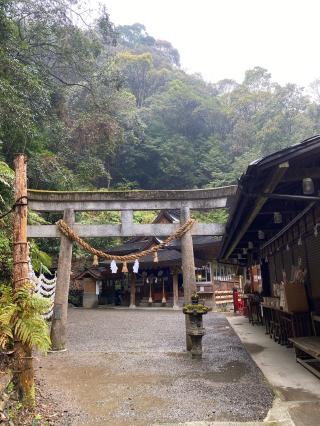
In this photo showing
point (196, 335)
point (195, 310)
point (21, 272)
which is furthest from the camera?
point (195, 310)

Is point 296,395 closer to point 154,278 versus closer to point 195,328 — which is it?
point 195,328

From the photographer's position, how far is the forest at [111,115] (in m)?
18.2

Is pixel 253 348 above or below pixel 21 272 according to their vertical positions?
below

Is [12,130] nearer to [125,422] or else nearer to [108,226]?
[108,226]

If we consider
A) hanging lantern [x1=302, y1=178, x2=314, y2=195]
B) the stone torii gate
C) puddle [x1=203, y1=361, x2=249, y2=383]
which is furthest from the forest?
hanging lantern [x1=302, y1=178, x2=314, y2=195]

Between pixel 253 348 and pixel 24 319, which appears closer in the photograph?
pixel 24 319

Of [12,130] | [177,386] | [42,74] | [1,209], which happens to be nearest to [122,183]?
[42,74]

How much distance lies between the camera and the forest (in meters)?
18.2

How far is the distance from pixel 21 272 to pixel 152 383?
9.30ft

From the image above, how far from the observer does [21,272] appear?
4.85m

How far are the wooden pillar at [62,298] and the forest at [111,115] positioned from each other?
8.24 ft

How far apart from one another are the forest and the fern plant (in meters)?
6.65

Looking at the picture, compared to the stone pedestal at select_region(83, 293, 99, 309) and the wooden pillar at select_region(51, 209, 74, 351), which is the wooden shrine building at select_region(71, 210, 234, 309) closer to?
the stone pedestal at select_region(83, 293, 99, 309)

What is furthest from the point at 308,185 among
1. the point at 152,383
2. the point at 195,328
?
the point at 195,328
